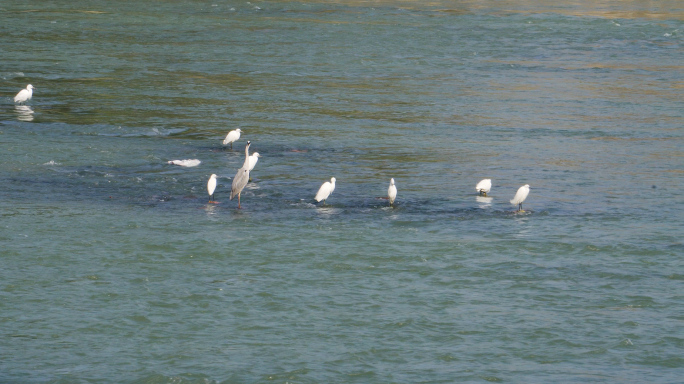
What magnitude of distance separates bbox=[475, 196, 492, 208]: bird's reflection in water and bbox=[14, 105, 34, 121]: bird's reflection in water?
11.0m

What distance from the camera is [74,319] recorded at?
11.2 metres

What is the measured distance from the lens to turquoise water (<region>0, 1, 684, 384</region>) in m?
10.5

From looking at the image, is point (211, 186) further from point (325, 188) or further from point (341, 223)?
point (341, 223)

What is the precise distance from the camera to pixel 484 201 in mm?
16547

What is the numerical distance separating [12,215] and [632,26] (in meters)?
33.6

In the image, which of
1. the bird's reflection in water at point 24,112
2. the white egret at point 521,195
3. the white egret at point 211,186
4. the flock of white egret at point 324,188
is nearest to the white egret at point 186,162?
the flock of white egret at point 324,188

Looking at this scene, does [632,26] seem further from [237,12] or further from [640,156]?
[640,156]

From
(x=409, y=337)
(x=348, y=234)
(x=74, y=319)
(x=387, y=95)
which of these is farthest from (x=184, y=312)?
(x=387, y=95)

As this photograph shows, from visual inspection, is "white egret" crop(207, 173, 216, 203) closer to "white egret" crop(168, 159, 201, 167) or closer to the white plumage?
the white plumage

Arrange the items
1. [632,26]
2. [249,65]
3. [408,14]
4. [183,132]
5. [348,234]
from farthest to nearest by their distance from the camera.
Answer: [408,14]
[632,26]
[249,65]
[183,132]
[348,234]

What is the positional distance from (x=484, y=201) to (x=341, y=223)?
2.66 meters

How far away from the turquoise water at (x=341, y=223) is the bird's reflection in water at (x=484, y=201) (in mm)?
96

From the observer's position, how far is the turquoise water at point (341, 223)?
10492 millimetres

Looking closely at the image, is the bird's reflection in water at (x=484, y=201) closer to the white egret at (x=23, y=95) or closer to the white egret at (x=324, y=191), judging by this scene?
the white egret at (x=324, y=191)
